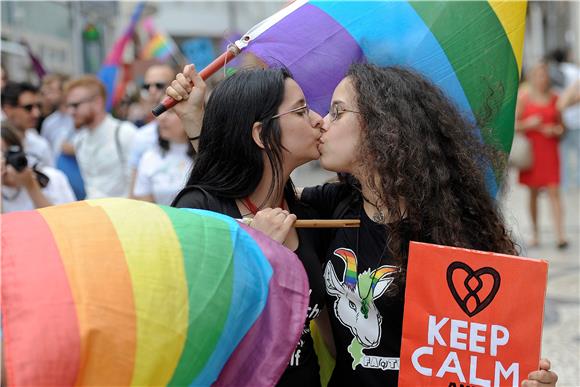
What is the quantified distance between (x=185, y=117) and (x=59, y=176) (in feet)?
7.79

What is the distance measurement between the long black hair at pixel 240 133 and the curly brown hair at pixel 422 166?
249 mm

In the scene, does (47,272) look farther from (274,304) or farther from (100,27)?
(100,27)

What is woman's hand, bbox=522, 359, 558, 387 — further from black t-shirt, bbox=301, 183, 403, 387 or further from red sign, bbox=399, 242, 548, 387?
black t-shirt, bbox=301, 183, 403, 387

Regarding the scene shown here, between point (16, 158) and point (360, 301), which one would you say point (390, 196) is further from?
point (16, 158)

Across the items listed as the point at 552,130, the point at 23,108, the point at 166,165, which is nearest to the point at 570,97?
the point at 552,130

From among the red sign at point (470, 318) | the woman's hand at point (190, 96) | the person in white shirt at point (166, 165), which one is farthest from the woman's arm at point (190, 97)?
the person in white shirt at point (166, 165)

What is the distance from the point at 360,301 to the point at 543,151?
275 inches

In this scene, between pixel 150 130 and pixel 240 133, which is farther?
pixel 150 130

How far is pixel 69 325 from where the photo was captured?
4.73 ft

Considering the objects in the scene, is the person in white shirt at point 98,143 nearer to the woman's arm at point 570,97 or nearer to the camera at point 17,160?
the camera at point 17,160

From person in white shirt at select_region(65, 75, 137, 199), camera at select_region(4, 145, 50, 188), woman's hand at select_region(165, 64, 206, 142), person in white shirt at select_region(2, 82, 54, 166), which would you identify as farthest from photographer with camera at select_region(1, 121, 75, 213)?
woman's hand at select_region(165, 64, 206, 142)

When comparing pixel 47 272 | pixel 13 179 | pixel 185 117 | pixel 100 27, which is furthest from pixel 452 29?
pixel 100 27

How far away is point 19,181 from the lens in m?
4.24

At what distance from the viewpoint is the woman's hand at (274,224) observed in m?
2.09
